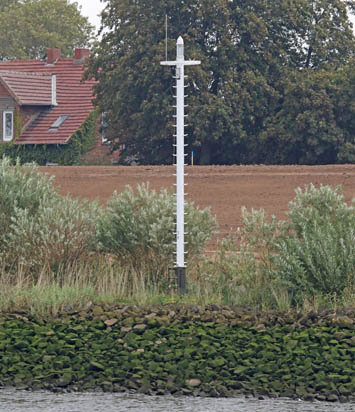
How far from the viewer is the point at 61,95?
169 feet

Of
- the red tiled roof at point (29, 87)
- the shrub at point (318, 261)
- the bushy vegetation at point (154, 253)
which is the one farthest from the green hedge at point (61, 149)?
the shrub at point (318, 261)

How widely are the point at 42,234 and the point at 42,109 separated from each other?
122 feet

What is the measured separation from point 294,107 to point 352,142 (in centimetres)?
231

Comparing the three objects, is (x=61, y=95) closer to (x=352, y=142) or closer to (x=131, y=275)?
(x=352, y=142)

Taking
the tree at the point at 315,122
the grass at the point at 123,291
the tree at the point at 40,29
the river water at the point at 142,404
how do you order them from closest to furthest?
1. the river water at the point at 142,404
2. the grass at the point at 123,291
3. the tree at the point at 315,122
4. the tree at the point at 40,29

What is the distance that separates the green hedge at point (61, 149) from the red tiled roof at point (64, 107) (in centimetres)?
27

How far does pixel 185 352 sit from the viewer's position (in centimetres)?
1141

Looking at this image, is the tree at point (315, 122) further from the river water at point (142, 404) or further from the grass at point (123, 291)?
the river water at point (142, 404)

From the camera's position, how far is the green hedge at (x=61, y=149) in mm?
47562

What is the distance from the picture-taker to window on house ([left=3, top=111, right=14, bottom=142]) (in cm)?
4947

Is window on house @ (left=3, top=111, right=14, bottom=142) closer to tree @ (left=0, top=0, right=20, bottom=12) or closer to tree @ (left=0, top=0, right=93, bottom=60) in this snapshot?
tree @ (left=0, top=0, right=93, bottom=60)

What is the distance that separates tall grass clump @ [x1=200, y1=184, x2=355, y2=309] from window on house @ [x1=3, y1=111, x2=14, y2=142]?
3590 cm

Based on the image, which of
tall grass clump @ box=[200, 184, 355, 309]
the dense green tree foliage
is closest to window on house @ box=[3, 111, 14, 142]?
the dense green tree foliage

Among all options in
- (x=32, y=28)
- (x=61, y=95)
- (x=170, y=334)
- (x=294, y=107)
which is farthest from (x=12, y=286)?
(x=32, y=28)
